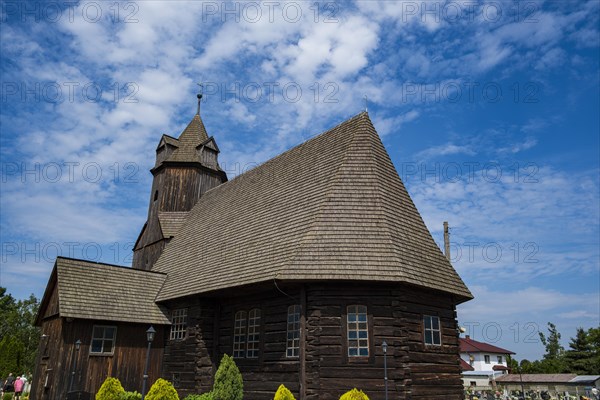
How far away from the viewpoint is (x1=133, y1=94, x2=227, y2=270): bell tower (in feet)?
88.2

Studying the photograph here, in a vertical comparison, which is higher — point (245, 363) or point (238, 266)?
point (238, 266)

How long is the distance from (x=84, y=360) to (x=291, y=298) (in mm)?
8916

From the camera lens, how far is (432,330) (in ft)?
49.1

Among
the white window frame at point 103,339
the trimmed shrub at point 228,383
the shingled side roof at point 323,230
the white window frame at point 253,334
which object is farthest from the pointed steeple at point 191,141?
the trimmed shrub at point 228,383

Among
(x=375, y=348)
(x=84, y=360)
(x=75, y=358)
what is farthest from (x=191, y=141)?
(x=375, y=348)

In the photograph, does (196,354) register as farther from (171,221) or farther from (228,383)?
(171,221)

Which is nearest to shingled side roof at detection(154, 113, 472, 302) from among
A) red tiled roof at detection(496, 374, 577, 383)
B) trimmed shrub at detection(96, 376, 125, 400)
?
trimmed shrub at detection(96, 376, 125, 400)

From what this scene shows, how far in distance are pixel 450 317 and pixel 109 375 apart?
43.1 ft

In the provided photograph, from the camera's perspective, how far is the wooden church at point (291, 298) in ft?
44.7

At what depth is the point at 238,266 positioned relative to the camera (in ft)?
55.5

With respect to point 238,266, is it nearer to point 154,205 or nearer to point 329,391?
point 329,391

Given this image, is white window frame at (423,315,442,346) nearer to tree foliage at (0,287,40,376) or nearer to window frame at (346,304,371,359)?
window frame at (346,304,371,359)

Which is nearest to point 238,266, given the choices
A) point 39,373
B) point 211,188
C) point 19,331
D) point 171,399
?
point 171,399

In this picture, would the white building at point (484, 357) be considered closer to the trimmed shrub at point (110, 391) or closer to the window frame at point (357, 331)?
the window frame at point (357, 331)
